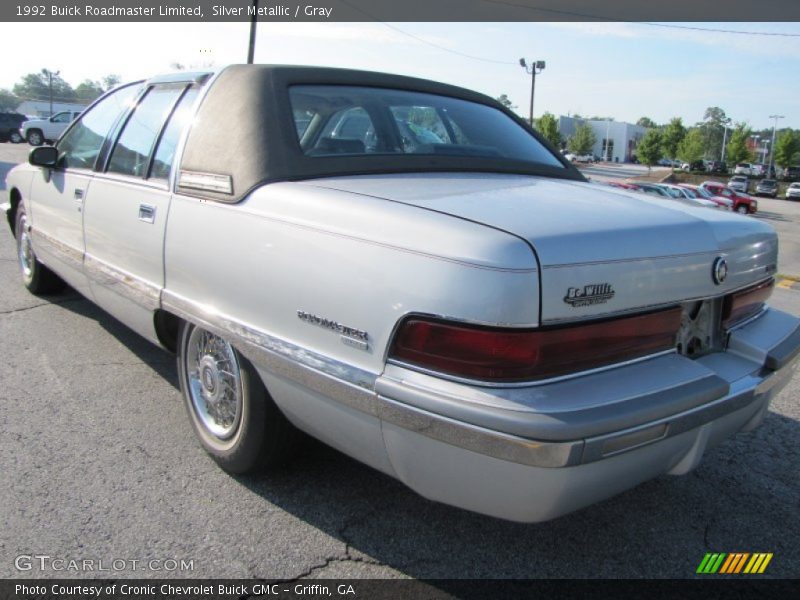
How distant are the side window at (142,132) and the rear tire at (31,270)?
204cm

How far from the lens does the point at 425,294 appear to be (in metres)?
1.92

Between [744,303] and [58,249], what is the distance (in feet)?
12.7

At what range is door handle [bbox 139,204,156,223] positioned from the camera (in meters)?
3.05

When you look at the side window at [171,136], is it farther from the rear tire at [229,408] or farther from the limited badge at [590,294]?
the limited badge at [590,294]

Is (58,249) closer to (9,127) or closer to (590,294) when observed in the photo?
(590,294)

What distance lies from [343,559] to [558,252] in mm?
→ 1339

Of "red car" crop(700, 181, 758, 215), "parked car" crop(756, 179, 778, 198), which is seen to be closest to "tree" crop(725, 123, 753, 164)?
"parked car" crop(756, 179, 778, 198)

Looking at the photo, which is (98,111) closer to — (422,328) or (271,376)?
(271,376)

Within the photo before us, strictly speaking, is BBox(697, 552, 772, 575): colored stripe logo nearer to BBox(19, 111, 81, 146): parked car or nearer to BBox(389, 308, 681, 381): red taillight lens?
BBox(389, 308, 681, 381): red taillight lens

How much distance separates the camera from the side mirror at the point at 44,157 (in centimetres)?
424

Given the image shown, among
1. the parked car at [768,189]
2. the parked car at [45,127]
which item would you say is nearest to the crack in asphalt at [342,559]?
the parked car at [45,127]

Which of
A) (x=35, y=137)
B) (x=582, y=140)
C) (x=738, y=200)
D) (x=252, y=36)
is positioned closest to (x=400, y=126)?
(x=252, y=36)

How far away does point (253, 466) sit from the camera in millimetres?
2787

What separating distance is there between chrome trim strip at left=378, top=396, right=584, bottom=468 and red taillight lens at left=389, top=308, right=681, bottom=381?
0.14m
